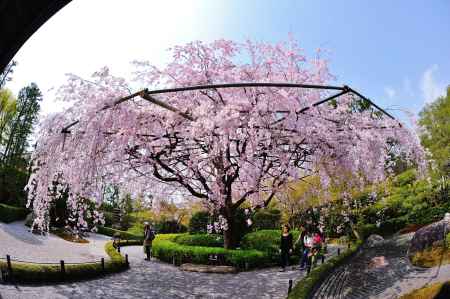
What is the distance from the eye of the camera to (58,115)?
7.06 metres

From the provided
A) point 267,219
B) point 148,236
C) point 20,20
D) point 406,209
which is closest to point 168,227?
point 267,219

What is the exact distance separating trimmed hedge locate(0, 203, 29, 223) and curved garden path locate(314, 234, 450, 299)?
71.5 ft

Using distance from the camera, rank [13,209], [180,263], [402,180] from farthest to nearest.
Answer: [13,209]
[402,180]
[180,263]

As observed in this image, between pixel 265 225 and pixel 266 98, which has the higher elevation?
pixel 266 98

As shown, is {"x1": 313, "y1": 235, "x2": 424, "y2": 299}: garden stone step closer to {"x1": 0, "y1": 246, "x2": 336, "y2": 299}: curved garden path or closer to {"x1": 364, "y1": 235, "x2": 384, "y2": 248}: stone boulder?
{"x1": 0, "y1": 246, "x2": 336, "y2": 299}: curved garden path

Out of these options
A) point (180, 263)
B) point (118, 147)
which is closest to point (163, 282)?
point (180, 263)

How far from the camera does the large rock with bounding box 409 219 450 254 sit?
8539 millimetres

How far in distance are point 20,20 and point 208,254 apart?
12352mm

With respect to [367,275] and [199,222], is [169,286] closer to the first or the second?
[367,275]

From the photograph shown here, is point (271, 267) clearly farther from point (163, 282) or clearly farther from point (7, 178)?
point (7, 178)

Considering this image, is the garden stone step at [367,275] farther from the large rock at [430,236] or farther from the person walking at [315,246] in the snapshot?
the person walking at [315,246]

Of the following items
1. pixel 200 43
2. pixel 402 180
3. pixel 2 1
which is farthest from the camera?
pixel 402 180

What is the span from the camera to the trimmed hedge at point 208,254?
41.7 feet

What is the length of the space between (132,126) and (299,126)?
11.1 ft
